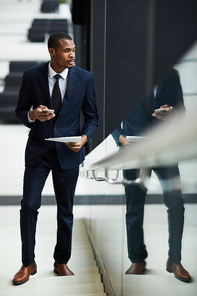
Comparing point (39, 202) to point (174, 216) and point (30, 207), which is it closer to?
point (30, 207)

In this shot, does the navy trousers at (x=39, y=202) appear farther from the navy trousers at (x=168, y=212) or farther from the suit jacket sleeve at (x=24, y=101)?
the navy trousers at (x=168, y=212)

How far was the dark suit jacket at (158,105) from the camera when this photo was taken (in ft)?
2.39

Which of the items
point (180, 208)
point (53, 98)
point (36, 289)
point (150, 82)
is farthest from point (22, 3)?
point (180, 208)

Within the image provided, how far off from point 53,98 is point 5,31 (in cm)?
633

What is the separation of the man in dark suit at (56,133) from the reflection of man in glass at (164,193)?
92 cm

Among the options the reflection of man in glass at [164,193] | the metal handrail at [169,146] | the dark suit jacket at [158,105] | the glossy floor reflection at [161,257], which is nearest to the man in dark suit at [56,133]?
the reflection of man in glass at [164,193]

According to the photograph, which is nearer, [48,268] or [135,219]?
[135,219]

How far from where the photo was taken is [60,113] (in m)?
2.32

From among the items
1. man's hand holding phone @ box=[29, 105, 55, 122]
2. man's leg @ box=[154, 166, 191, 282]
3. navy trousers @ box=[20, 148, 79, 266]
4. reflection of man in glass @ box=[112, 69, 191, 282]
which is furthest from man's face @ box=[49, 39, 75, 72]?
man's leg @ box=[154, 166, 191, 282]

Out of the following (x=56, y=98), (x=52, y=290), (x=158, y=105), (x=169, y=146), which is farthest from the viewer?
(x=56, y=98)

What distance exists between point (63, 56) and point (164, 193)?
1.80m

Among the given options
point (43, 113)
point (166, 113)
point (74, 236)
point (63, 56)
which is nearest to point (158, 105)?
point (166, 113)

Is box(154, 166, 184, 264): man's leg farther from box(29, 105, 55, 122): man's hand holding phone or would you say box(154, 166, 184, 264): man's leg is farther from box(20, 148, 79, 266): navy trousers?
box(20, 148, 79, 266): navy trousers

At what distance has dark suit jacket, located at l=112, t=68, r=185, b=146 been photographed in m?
0.73
